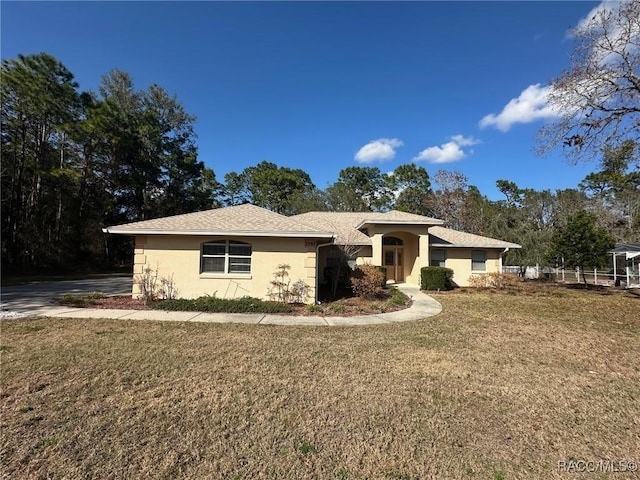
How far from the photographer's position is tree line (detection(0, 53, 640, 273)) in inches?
914

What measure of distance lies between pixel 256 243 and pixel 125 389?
23.7ft

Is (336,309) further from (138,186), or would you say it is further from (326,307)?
(138,186)

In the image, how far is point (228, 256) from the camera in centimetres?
1115

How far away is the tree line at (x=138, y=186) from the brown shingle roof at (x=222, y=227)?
13841 millimetres

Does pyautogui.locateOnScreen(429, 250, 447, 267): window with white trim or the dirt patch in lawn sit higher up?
pyautogui.locateOnScreen(429, 250, 447, 267): window with white trim

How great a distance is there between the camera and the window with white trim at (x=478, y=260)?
749 inches

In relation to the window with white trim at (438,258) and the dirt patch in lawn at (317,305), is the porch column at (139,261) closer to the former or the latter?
the dirt patch in lawn at (317,305)

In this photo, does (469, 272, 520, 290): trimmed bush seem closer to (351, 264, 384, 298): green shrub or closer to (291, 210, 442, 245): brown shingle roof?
(291, 210, 442, 245): brown shingle roof

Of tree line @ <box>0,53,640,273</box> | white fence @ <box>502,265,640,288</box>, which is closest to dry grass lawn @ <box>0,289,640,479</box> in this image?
tree line @ <box>0,53,640,273</box>

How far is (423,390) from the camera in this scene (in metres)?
4.35

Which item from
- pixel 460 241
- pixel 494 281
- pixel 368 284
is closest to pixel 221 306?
pixel 368 284

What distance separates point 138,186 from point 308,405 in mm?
33761

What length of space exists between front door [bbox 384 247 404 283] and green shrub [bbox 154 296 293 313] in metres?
10.7

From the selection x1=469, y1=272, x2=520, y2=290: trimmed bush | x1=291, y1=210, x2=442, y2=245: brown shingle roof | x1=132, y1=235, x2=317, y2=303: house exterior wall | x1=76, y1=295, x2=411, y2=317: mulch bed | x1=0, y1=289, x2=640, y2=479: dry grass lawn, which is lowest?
x1=0, y1=289, x2=640, y2=479: dry grass lawn
